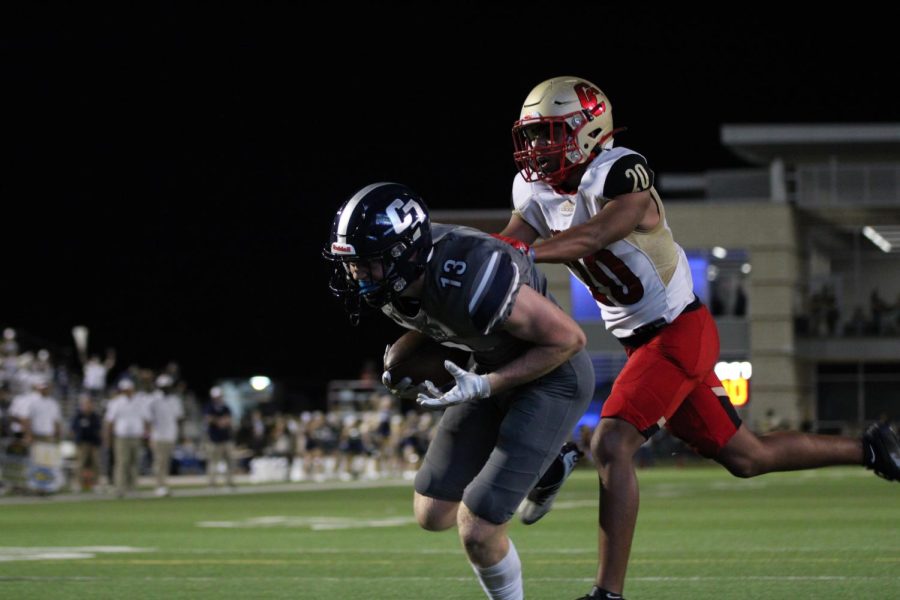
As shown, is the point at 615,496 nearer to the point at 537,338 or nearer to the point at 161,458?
the point at 537,338

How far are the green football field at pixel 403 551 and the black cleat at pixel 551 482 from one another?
4.58 feet

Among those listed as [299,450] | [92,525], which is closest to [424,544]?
[92,525]

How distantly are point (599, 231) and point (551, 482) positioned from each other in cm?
93

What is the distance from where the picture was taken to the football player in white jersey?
220 inches

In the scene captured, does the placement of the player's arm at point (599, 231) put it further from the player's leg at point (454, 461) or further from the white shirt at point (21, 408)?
the white shirt at point (21, 408)

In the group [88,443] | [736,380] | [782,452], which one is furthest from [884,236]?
[782,452]

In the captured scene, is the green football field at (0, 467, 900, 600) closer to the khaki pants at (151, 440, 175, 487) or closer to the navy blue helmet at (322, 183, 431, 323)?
the navy blue helmet at (322, 183, 431, 323)

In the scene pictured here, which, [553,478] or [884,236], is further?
[884,236]

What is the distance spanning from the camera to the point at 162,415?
20.9m

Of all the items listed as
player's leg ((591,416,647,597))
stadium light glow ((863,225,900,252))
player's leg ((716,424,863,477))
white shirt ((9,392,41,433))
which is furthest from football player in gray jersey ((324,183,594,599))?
stadium light glow ((863,225,900,252))

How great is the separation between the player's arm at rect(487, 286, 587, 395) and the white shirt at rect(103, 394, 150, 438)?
1553cm

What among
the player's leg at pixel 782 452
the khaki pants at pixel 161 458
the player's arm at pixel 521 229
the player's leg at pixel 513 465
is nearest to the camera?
the player's leg at pixel 513 465

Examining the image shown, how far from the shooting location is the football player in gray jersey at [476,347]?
4.86 meters

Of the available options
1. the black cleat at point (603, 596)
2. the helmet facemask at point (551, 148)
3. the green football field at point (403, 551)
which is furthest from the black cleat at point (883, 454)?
the helmet facemask at point (551, 148)
